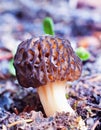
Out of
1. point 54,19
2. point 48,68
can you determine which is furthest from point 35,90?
point 54,19

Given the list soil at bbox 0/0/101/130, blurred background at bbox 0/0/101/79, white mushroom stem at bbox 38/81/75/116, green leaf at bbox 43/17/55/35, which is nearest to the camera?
soil at bbox 0/0/101/130

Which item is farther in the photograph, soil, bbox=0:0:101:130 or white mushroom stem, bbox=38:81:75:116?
white mushroom stem, bbox=38:81:75:116

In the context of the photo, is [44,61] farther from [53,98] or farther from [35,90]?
[35,90]

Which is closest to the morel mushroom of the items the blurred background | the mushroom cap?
the mushroom cap

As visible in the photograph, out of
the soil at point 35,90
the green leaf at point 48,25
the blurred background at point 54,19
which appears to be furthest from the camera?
the blurred background at point 54,19

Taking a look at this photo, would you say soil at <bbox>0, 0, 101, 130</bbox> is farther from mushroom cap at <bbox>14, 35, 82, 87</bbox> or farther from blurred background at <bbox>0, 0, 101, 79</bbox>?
mushroom cap at <bbox>14, 35, 82, 87</bbox>

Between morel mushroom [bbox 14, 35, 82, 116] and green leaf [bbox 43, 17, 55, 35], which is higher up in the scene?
green leaf [bbox 43, 17, 55, 35]

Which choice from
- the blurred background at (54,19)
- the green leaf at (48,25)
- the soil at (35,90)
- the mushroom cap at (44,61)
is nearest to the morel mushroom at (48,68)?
the mushroom cap at (44,61)

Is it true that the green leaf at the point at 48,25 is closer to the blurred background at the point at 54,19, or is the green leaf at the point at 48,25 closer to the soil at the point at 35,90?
the soil at the point at 35,90
